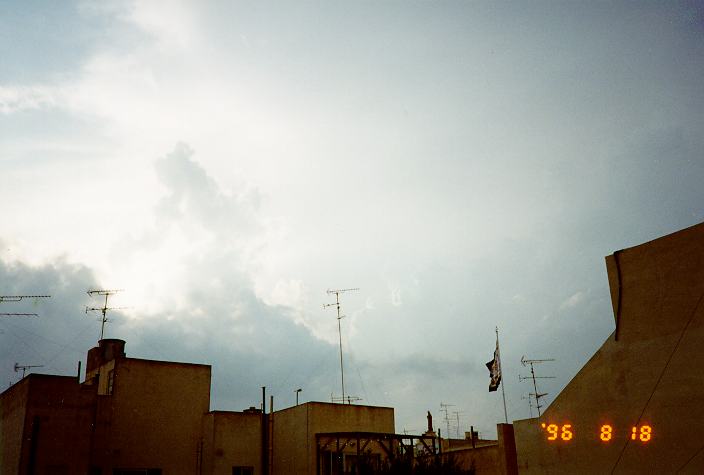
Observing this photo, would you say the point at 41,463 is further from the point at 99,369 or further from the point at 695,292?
the point at 695,292

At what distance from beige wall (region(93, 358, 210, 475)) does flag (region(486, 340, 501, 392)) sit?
58.2ft

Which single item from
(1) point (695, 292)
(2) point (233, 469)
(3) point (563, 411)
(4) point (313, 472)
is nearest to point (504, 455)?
(3) point (563, 411)

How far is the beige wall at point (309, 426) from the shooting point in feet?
103

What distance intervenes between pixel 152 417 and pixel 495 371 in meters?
19.6

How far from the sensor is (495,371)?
27.5 meters

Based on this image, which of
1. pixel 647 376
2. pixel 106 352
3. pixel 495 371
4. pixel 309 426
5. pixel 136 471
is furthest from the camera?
pixel 106 352

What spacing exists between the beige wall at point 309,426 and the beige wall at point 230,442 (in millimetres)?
1268

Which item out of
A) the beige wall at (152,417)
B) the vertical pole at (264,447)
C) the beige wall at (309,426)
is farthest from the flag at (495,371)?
the beige wall at (152,417)

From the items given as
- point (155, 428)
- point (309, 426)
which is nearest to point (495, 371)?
point (309, 426)

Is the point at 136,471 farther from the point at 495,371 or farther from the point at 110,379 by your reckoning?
the point at 495,371

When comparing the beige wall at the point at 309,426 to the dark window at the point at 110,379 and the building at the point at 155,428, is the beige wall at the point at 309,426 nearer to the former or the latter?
the building at the point at 155,428

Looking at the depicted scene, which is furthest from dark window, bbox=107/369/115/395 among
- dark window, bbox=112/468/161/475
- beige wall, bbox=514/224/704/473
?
beige wall, bbox=514/224/704/473

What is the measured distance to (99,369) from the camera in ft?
114

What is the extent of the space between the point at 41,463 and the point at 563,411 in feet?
79.9
